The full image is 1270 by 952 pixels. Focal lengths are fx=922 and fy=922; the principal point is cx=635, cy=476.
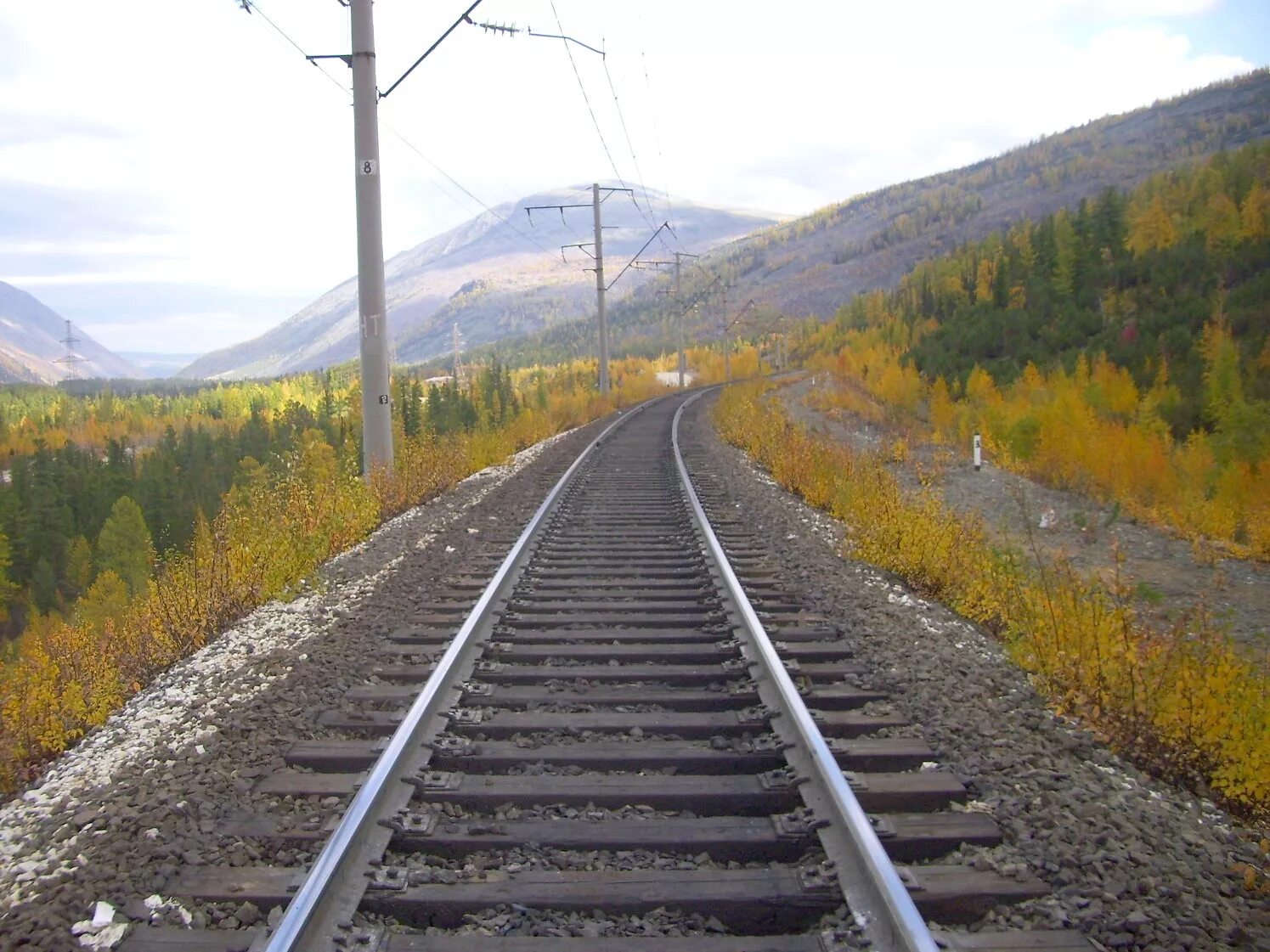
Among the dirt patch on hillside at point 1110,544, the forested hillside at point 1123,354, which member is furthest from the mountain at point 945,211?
the dirt patch on hillside at point 1110,544

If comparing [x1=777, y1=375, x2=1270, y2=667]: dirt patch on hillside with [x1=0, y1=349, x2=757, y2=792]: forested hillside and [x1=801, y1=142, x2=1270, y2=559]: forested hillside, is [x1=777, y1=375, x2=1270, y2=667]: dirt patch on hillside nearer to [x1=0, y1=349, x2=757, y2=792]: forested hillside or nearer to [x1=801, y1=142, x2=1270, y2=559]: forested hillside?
[x1=801, y1=142, x2=1270, y2=559]: forested hillside

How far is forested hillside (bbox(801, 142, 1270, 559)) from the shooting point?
1571 centimetres

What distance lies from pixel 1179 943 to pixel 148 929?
305 cm

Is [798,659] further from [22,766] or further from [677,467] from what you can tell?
[677,467]

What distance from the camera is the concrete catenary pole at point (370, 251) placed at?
1120 centimetres

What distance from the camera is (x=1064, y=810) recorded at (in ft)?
11.4

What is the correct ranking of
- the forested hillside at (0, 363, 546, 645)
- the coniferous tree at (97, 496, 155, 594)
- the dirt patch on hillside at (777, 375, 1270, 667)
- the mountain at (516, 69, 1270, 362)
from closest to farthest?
1. the dirt patch on hillside at (777, 375, 1270, 667)
2. the forested hillside at (0, 363, 546, 645)
3. the coniferous tree at (97, 496, 155, 594)
4. the mountain at (516, 69, 1270, 362)

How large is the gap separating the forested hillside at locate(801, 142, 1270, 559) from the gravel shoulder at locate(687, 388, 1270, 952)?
25.3 ft

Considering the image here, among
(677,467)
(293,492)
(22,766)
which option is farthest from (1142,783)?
(677,467)

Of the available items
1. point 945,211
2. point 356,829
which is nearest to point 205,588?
point 356,829

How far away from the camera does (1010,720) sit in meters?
4.43

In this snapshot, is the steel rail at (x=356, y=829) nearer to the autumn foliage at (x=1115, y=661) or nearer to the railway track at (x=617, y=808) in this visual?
the railway track at (x=617, y=808)

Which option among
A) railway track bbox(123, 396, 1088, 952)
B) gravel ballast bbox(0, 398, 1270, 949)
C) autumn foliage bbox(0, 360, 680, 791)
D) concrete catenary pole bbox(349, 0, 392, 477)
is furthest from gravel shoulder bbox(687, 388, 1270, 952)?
concrete catenary pole bbox(349, 0, 392, 477)

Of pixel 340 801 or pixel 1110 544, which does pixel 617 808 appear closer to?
pixel 340 801
